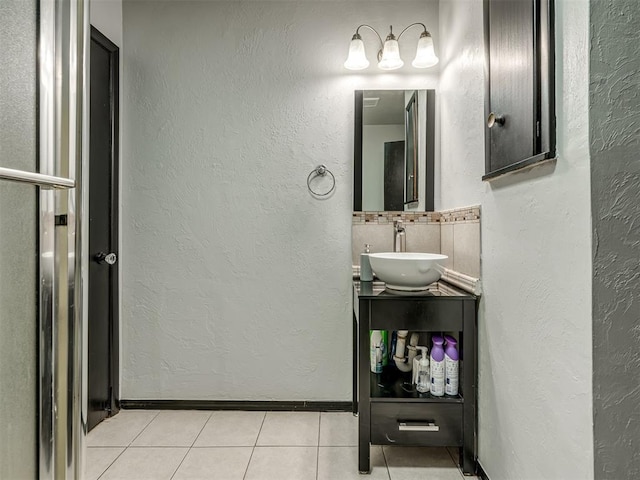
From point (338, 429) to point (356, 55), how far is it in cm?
202

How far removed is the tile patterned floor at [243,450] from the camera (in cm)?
171

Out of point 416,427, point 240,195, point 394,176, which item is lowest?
point 416,427

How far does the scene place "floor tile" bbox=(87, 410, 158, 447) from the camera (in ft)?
6.45

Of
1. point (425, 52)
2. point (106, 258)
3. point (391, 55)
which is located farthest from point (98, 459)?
point (425, 52)

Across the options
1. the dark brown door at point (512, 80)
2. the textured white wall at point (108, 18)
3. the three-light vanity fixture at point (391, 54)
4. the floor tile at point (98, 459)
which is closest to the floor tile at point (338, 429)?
the floor tile at point (98, 459)

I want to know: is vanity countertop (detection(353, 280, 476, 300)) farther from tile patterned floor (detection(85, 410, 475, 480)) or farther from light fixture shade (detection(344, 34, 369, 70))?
light fixture shade (detection(344, 34, 369, 70))

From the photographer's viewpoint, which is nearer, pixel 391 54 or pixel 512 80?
pixel 512 80

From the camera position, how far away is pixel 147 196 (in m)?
2.32

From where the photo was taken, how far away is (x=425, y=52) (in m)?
2.16

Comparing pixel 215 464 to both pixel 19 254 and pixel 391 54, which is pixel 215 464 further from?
pixel 391 54

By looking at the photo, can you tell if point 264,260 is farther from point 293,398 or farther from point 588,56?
point 588,56

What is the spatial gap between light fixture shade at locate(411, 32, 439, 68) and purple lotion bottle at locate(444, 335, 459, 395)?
1.51 m

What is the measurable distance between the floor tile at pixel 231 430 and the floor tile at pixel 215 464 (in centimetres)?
5

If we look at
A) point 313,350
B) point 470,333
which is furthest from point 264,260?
point 470,333
